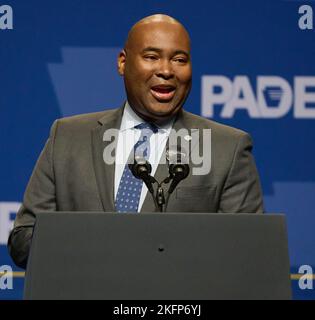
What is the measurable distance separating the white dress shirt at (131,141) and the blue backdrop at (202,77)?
827mm

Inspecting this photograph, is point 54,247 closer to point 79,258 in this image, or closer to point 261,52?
point 79,258

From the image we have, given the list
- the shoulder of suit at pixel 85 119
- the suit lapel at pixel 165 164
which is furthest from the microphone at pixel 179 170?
the shoulder of suit at pixel 85 119

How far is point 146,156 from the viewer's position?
2.21 m

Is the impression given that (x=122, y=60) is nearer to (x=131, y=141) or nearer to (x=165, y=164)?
(x=131, y=141)

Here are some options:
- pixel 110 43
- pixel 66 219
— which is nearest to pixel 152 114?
pixel 66 219

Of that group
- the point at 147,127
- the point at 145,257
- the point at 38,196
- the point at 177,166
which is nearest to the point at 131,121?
the point at 147,127

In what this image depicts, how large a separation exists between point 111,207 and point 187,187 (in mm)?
205

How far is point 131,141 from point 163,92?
0.16 metres

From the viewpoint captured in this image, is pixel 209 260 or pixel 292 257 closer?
pixel 209 260

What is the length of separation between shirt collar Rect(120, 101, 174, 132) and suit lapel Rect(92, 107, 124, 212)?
1cm

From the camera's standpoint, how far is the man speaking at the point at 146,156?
2.16m

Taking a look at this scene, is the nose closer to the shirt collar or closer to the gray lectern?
the shirt collar

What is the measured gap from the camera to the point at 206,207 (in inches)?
85.7

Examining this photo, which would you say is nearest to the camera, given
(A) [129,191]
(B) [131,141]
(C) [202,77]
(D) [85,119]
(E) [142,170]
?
(E) [142,170]
